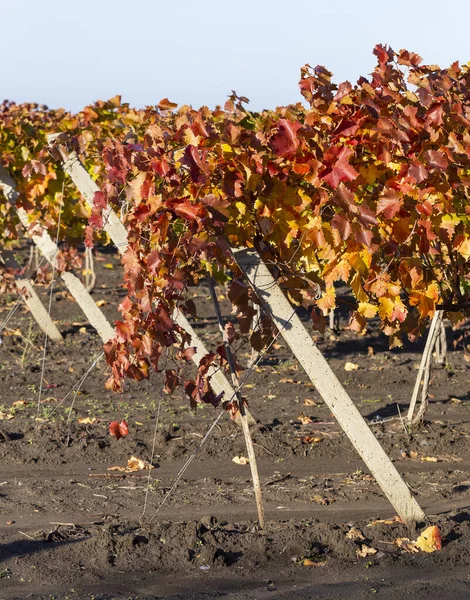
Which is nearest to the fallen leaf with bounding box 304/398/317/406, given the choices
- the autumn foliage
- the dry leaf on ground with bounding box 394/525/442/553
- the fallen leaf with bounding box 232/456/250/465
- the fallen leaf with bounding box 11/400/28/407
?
the fallen leaf with bounding box 232/456/250/465

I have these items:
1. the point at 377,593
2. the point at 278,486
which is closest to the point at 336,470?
the point at 278,486

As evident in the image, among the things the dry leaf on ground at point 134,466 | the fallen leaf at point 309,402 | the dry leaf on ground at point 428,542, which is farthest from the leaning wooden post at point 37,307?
the dry leaf on ground at point 428,542

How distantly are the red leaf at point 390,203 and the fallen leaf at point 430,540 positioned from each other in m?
1.27

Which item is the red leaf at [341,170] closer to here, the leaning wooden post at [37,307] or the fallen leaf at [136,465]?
the fallen leaf at [136,465]

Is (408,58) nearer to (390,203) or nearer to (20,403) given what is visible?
(390,203)

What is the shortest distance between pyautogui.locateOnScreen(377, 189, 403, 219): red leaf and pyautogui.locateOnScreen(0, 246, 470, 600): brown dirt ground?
1329 millimetres

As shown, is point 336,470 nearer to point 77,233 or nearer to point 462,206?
point 462,206

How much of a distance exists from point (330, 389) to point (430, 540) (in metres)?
0.73

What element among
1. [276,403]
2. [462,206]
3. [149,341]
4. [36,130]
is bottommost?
[276,403]

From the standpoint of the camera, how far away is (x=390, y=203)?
11.5ft

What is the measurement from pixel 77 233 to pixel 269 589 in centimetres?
684

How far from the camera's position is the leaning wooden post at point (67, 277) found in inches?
276

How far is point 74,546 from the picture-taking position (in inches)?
144

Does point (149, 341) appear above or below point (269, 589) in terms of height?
above
